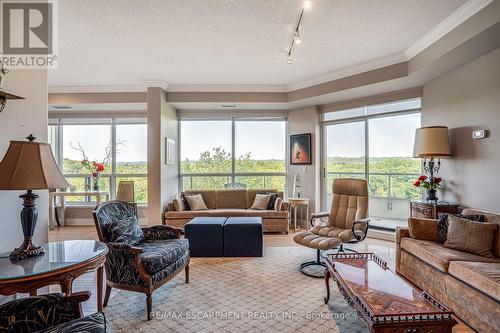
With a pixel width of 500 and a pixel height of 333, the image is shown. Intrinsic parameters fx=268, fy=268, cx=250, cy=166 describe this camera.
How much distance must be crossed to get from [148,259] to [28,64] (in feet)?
6.83

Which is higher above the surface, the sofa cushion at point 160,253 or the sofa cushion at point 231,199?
the sofa cushion at point 231,199

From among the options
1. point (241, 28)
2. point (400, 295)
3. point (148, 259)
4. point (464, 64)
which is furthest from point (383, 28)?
point (148, 259)

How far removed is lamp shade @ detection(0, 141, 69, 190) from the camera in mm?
1742

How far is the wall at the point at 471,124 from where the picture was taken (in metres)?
3.21

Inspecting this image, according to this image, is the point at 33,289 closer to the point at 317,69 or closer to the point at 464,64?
the point at 317,69

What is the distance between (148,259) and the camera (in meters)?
2.46

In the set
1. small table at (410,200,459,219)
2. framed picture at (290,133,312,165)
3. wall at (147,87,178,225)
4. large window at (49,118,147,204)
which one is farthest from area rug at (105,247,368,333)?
large window at (49,118,147,204)

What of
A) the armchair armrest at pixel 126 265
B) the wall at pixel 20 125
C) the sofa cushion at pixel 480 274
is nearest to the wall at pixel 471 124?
the sofa cushion at pixel 480 274

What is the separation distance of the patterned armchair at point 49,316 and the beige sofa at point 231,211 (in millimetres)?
3754

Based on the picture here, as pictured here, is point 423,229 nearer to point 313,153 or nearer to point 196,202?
point 313,153

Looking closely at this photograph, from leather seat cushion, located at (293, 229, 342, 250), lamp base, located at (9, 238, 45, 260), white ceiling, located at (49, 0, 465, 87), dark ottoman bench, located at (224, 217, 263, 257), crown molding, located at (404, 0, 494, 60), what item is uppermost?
white ceiling, located at (49, 0, 465, 87)

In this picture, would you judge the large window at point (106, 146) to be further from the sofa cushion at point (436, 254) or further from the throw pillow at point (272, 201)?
the sofa cushion at point (436, 254)

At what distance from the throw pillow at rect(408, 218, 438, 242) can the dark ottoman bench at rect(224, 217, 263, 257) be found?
1.98 meters

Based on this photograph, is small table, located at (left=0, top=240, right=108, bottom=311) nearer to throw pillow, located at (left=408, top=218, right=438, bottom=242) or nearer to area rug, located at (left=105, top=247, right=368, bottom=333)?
area rug, located at (left=105, top=247, right=368, bottom=333)
